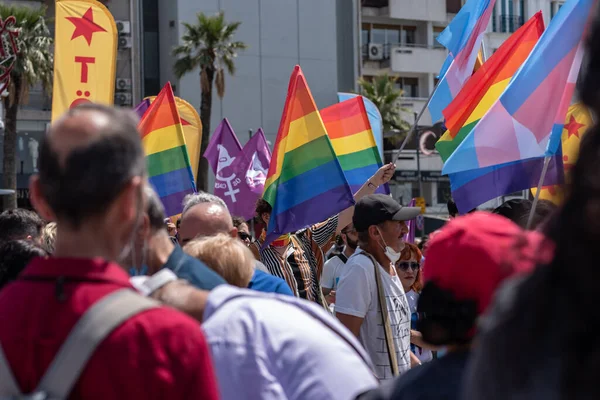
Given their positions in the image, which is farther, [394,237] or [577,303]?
[394,237]

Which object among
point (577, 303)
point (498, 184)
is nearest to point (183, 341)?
point (577, 303)

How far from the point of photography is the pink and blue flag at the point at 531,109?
5766 millimetres

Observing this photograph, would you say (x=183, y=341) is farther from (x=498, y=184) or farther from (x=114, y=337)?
(x=498, y=184)

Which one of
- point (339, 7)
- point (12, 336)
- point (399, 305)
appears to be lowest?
point (399, 305)

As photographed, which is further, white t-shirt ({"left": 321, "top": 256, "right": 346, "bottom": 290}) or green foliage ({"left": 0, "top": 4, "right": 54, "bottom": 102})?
green foliage ({"left": 0, "top": 4, "right": 54, "bottom": 102})

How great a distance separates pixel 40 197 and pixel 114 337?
1.39 ft

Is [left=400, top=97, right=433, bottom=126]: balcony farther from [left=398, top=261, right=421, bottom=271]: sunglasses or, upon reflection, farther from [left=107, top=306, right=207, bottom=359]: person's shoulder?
[left=107, top=306, right=207, bottom=359]: person's shoulder

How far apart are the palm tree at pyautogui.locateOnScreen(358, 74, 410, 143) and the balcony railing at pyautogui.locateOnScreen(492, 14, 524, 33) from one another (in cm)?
1020

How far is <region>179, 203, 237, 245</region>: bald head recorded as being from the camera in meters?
4.11

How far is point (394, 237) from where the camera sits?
4824mm

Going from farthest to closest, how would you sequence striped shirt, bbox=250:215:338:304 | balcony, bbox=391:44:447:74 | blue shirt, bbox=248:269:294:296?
balcony, bbox=391:44:447:74 → striped shirt, bbox=250:215:338:304 → blue shirt, bbox=248:269:294:296

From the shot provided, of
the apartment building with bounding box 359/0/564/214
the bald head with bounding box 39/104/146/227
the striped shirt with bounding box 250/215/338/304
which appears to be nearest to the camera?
the bald head with bounding box 39/104/146/227

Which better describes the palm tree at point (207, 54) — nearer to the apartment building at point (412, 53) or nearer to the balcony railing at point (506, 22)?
the apartment building at point (412, 53)

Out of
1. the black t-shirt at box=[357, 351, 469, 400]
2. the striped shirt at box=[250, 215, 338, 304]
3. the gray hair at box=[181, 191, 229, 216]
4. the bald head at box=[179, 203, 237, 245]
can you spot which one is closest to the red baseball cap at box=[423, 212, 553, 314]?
the black t-shirt at box=[357, 351, 469, 400]
